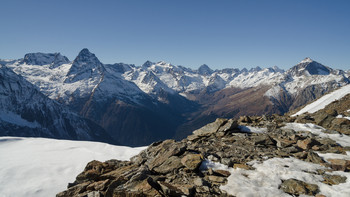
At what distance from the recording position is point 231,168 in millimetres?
13625

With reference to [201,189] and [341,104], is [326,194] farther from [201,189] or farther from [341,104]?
[341,104]

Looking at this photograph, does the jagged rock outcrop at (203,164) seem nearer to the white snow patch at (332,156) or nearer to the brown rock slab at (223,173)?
the brown rock slab at (223,173)

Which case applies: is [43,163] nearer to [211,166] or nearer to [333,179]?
[211,166]

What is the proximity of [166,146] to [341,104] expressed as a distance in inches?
1349

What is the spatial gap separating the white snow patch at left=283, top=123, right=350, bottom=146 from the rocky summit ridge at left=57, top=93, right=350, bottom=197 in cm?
9

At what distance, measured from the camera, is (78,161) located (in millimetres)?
22156

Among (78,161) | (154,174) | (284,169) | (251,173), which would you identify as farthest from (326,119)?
(78,161)

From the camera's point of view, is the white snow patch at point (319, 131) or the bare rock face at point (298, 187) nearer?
the bare rock face at point (298, 187)

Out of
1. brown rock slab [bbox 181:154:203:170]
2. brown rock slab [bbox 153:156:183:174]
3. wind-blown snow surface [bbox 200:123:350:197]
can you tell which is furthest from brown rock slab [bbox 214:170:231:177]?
brown rock slab [bbox 153:156:183:174]

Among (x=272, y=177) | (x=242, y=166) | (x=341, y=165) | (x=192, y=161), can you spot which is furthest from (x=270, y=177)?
(x=341, y=165)

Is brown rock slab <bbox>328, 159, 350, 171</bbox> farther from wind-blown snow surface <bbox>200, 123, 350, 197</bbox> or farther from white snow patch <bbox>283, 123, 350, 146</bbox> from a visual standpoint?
white snow patch <bbox>283, 123, 350, 146</bbox>

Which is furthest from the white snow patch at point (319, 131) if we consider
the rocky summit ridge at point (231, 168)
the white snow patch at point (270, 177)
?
the white snow patch at point (270, 177)

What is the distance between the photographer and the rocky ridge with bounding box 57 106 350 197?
1141 cm

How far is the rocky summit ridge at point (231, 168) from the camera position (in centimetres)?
1141
